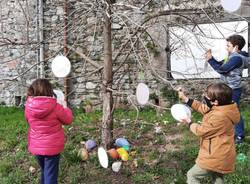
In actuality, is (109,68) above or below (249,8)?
below

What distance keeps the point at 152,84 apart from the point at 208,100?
4.45 metres

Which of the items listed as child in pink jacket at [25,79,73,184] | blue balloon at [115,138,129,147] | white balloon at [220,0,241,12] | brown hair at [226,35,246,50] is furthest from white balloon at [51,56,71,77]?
brown hair at [226,35,246,50]

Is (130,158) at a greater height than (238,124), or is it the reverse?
(238,124)

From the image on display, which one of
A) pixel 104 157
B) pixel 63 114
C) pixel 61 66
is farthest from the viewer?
pixel 61 66

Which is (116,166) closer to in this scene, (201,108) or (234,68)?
(201,108)

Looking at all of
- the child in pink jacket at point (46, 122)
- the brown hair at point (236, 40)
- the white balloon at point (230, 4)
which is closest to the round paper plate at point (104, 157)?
the child in pink jacket at point (46, 122)

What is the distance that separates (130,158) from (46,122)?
1242 mm

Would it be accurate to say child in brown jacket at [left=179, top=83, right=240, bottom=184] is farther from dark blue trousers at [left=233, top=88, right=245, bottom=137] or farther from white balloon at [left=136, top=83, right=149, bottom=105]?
dark blue trousers at [left=233, top=88, right=245, bottom=137]

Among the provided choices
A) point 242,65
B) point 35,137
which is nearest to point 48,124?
point 35,137

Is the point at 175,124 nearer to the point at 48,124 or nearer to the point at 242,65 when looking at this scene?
the point at 242,65

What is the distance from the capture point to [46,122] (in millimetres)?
4227

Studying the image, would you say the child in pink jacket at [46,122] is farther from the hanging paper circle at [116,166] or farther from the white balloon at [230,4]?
the white balloon at [230,4]

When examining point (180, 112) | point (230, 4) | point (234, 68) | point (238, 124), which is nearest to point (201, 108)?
point (180, 112)

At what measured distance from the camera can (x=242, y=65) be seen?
5.31 meters
